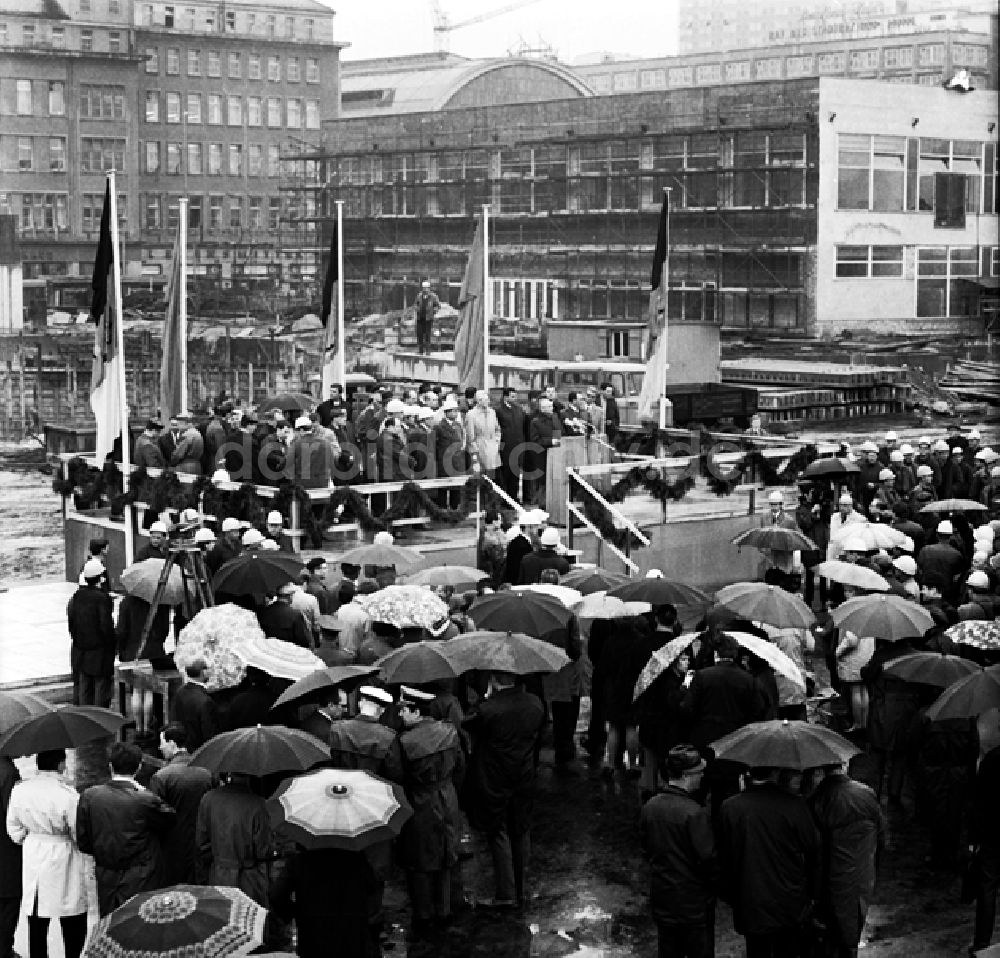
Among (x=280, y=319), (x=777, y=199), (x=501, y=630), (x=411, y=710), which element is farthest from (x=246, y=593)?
(x=280, y=319)

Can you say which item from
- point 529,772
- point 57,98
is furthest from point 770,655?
point 57,98

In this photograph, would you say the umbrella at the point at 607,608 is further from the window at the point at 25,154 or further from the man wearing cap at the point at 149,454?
the window at the point at 25,154

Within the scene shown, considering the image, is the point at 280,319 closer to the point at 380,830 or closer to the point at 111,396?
the point at 111,396

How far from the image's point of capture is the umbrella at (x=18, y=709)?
10.2 metres

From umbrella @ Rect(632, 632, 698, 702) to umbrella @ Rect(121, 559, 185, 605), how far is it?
448 cm

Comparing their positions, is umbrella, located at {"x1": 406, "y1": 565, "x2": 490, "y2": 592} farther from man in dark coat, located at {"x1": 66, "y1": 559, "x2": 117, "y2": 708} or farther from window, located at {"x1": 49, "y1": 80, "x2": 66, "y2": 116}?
window, located at {"x1": 49, "y1": 80, "x2": 66, "y2": 116}

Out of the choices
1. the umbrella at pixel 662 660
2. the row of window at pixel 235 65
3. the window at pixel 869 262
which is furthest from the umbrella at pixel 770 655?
the row of window at pixel 235 65

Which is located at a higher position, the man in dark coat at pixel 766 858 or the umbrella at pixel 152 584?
the umbrella at pixel 152 584

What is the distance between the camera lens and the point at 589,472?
72.4 ft

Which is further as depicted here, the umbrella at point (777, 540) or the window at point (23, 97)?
the window at point (23, 97)

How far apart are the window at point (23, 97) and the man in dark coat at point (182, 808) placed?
88.1 metres

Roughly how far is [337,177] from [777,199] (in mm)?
25521

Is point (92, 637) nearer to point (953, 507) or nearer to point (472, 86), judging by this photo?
point (953, 507)

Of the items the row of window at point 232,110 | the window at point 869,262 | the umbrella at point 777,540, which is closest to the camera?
the umbrella at point 777,540
